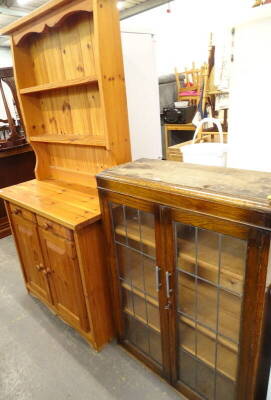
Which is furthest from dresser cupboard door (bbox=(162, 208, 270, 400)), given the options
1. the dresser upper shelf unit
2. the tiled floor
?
the dresser upper shelf unit

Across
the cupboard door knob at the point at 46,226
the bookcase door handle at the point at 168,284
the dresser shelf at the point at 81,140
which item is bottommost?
the bookcase door handle at the point at 168,284

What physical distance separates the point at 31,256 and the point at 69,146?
85 centimetres

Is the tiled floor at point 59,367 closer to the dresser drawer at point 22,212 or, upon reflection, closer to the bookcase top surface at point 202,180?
the dresser drawer at point 22,212

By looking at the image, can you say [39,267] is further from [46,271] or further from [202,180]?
[202,180]

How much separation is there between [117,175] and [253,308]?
0.76 m

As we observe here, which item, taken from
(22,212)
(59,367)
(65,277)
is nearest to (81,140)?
(22,212)

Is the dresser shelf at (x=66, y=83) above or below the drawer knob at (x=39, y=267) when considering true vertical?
above

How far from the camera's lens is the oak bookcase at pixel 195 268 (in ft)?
3.01

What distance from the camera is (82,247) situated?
1.47 meters

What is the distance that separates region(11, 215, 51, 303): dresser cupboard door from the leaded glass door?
40.5 inches

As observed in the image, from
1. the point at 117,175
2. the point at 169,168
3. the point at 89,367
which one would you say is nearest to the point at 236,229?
the point at 169,168

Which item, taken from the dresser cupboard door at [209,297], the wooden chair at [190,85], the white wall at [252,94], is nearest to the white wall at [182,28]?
the wooden chair at [190,85]

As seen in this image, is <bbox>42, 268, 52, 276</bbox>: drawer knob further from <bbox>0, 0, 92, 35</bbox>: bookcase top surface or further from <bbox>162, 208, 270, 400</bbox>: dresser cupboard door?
<bbox>0, 0, 92, 35</bbox>: bookcase top surface

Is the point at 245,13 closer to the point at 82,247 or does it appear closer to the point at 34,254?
the point at 82,247
